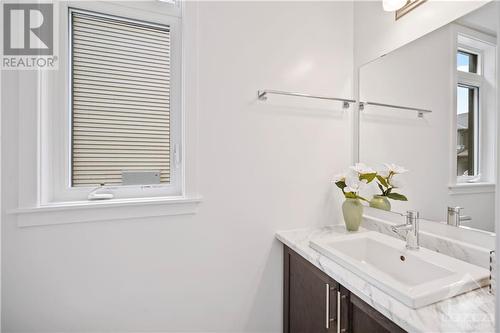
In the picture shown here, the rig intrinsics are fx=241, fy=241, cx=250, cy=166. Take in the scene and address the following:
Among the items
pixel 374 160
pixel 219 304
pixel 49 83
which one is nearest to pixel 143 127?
pixel 49 83

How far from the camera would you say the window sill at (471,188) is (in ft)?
3.07

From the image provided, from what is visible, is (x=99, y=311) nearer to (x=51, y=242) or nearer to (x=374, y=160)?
(x=51, y=242)

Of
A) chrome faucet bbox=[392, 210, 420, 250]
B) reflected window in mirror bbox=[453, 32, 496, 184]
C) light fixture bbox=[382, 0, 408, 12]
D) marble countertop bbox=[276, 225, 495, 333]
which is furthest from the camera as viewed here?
light fixture bbox=[382, 0, 408, 12]

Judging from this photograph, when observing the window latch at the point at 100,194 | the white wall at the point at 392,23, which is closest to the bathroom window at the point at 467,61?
the white wall at the point at 392,23

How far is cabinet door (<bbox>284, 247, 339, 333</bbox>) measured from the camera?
0.95m

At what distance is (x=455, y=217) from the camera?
104 cm

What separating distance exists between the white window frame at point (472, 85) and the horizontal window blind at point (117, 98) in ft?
4.37

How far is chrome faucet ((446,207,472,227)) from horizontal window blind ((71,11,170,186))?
1.33m

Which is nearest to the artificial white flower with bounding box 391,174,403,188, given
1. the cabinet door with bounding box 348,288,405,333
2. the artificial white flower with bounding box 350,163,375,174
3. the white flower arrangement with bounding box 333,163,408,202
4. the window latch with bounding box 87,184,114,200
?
the white flower arrangement with bounding box 333,163,408,202

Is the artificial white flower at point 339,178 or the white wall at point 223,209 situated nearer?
the white wall at point 223,209

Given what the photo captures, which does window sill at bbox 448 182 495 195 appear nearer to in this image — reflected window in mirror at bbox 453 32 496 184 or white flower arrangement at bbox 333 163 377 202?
reflected window in mirror at bbox 453 32 496 184

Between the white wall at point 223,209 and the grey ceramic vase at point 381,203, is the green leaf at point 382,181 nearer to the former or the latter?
the grey ceramic vase at point 381,203

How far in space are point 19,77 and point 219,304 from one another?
1.36m

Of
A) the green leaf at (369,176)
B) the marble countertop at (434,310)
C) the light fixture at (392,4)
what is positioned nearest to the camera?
the marble countertop at (434,310)
